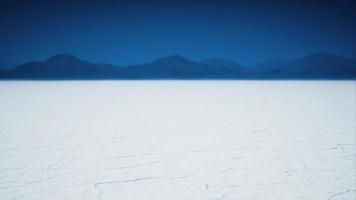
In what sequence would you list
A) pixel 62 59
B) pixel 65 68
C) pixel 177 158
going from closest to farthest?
pixel 177 158
pixel 65 68
pixel 62 59

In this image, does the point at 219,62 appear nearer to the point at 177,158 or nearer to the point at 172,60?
the point at 172,60

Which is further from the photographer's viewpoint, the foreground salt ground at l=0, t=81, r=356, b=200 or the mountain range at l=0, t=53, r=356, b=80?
the mountain range at l=0, t=53, r=356, b=80

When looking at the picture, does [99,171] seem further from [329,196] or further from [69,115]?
[69,115]

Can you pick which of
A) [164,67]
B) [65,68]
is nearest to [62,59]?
[65,68]

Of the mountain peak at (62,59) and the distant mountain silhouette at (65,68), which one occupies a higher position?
the mountain peak at (62,59)

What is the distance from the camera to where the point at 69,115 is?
4832 mm

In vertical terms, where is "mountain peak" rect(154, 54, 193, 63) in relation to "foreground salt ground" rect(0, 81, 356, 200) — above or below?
above

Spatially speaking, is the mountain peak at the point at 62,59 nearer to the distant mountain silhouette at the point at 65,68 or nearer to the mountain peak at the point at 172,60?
the distant mountain silhouette at the point at 65,68

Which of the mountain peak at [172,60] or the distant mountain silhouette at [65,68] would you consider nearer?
the distant mountain silhouette at [65,68]

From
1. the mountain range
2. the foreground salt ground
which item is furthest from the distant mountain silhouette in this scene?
the foreground salt ground

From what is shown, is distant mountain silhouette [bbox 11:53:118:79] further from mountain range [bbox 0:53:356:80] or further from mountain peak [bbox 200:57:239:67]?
mountain peak [bbox 200:57:239:67]

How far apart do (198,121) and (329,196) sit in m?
2.55

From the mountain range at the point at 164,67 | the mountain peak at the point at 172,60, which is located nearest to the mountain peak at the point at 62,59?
the mountain range at the point at 164,67

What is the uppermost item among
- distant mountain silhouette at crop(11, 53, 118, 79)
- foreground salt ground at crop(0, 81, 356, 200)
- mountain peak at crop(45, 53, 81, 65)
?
mountain peak at crop(45, 53, 81, 65)
